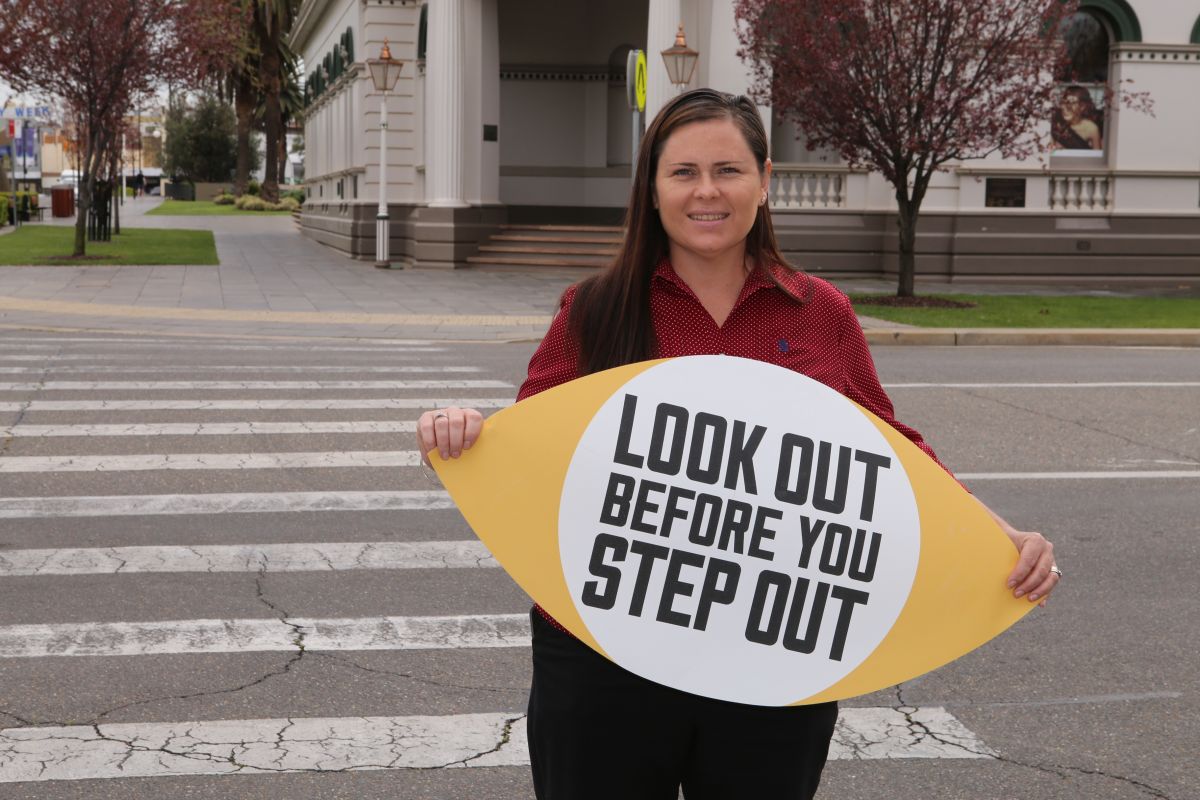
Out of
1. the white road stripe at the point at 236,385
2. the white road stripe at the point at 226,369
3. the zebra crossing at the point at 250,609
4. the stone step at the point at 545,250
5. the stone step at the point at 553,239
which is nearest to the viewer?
the zebra crossing at the point at 250,609

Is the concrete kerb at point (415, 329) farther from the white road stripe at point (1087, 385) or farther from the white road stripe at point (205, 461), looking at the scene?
the white road stripe at point (205, 461)

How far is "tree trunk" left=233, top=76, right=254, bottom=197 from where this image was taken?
70194 mm

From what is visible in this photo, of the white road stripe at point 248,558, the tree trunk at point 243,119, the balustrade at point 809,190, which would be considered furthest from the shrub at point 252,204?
the white road stripe at point 248,558

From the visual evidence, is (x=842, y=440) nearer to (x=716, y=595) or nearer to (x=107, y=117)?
(x=716, y=595)

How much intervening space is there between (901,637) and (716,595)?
35cm

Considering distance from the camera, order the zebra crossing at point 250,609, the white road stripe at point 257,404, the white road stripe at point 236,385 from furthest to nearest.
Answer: the white road stripe at point 236,385 → the white road stripe at point 257,404 → the zebra crossing at point 250,609

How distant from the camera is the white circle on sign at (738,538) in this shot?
2.51 metres

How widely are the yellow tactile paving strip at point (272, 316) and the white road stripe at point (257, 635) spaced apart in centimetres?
1223

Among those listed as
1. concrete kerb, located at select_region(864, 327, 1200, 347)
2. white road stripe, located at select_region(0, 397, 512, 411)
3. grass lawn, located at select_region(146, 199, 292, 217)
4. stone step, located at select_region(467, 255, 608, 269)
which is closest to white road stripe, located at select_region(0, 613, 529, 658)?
white road stripe, located at select_region(0, 397, 512, 411)

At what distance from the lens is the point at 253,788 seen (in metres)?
4.36

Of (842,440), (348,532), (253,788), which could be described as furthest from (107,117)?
(842,440)

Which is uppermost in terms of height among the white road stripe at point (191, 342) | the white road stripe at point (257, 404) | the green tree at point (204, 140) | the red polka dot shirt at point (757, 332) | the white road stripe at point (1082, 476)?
the green tree at point (204, 140)

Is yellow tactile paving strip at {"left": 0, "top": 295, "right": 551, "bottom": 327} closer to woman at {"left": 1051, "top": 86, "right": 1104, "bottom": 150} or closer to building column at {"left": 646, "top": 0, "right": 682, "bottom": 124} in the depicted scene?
building column at {"left": 646, "top": 0, "right": 682, "bottom": 124}

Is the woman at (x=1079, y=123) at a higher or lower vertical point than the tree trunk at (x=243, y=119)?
lower
